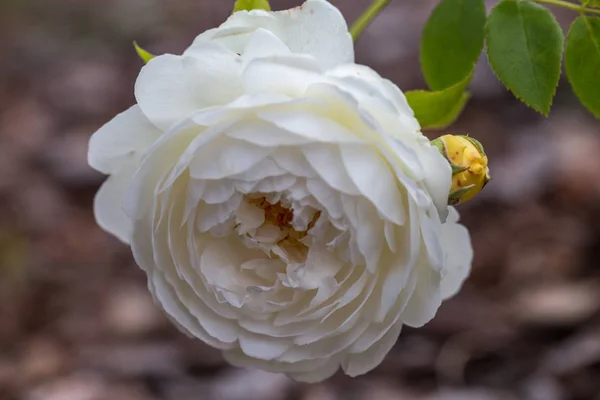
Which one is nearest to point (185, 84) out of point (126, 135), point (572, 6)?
point (126, 135)

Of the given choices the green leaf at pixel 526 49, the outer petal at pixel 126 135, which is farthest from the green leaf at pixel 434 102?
the outer petal at pixel 126 135

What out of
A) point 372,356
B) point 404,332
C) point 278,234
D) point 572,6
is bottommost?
point 404,332

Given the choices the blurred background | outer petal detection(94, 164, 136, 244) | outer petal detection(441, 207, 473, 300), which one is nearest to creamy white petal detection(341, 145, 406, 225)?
outer petal detection(441, 207, 473, 300)

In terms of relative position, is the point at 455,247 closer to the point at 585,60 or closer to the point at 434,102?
the point at 434,102

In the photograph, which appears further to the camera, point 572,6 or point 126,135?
point 572,6

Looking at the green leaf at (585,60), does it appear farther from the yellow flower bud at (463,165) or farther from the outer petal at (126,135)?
the outer petal at (126,135)

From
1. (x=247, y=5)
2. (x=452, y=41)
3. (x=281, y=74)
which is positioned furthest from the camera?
(x=452, y=41)

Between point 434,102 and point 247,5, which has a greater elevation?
point 247,5
